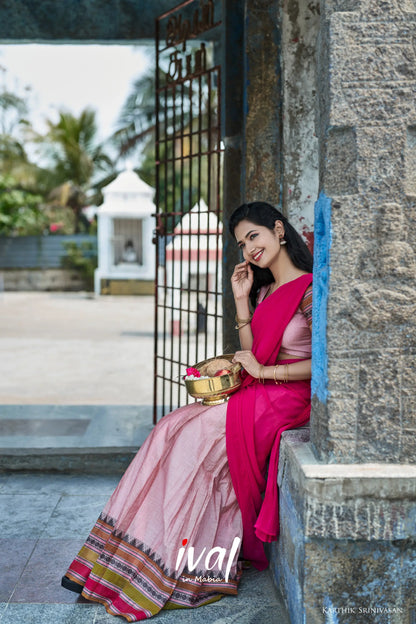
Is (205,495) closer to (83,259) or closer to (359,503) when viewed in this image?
(359,503)

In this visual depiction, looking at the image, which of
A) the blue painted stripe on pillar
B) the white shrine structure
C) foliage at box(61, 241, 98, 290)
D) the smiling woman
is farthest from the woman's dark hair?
foliage at box(61, 241, 98, 290)

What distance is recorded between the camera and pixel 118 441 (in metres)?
4.58

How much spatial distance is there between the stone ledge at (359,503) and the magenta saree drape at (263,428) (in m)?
0.44

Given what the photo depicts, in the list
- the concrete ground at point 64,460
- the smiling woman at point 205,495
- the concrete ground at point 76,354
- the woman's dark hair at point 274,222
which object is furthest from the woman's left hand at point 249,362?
the concrete ground at point 76,354

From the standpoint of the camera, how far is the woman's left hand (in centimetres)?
267

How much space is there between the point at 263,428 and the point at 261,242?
79cm

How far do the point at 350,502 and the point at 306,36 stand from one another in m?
2.50

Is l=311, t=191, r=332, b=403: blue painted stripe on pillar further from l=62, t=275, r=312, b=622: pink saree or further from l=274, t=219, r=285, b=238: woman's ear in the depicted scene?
l=274, t=219, r=285, b=238: woman's ear

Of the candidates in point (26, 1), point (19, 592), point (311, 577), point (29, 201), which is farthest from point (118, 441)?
point (29, 201)

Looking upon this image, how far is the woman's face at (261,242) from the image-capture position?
285 centimetres

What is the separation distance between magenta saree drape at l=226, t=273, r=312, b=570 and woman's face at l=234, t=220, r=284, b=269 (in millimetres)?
223

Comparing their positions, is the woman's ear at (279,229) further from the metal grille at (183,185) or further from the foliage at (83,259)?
the foliage at (83,259)

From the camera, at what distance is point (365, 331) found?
6.88 feet

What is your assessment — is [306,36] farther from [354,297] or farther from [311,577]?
[311,577]
